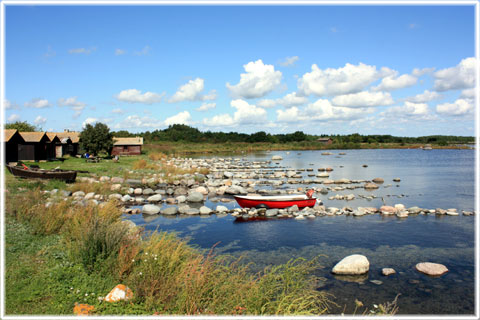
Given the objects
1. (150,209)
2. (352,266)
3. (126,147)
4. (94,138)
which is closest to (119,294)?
(352,266)

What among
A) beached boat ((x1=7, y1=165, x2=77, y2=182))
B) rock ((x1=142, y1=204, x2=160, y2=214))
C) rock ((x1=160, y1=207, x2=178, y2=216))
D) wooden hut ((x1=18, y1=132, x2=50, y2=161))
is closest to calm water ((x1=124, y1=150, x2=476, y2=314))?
rock ((x1=160, y1=207, x2=178, y2=216))

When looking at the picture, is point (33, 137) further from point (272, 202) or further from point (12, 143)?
point (272, 202)

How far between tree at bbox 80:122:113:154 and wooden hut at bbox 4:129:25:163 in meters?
13.0

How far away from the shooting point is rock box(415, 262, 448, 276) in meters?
12.4

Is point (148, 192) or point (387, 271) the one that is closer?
point (387, 271)

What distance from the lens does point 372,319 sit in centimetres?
743

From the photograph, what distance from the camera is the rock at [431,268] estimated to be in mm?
12375

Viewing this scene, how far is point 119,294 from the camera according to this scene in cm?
731

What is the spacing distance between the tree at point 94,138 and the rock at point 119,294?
48.0 metres

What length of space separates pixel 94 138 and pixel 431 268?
48.9m

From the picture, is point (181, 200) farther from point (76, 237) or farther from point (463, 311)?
point (463, 311)

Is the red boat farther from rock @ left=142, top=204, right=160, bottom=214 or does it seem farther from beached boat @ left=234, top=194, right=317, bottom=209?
rock @ left=142, top=204, right=160, bottom=214

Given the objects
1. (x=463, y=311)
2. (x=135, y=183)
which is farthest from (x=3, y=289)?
(x=135, y=183)

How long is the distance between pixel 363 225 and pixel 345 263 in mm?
7722
